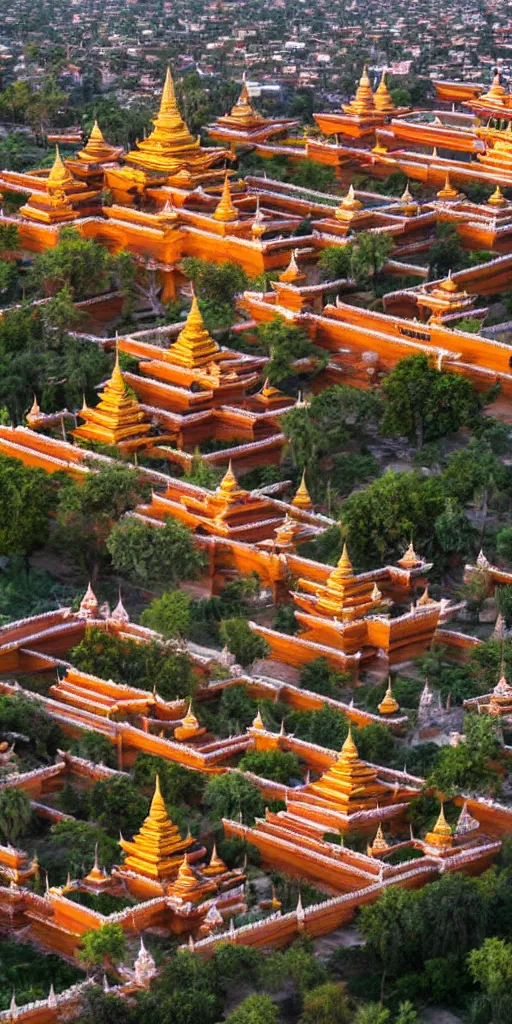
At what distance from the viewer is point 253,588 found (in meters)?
48.2

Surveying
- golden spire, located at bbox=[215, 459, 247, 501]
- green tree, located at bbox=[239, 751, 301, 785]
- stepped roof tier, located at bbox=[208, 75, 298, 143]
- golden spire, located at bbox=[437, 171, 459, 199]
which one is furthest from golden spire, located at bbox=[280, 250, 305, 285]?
green tree, located at bbox=[239, 751, 301, 785]

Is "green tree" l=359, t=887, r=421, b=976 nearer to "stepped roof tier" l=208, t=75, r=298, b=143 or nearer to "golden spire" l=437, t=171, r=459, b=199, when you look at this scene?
"golden spire" l=437, t=171, r=459, b=199

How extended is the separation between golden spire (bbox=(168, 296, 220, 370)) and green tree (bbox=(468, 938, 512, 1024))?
1873 cm

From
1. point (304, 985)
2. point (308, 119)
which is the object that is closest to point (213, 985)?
point (304, 985)

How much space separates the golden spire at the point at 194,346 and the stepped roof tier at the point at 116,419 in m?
1.73

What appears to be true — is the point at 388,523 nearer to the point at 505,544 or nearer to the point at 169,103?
the point at 505,544

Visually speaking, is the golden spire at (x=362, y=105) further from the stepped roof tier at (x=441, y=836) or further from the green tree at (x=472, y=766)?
the stepped roof tier at (x=441, y=836)

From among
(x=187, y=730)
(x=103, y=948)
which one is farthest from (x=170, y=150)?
(x=103, y=948)

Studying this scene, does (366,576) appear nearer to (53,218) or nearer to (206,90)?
(53,218)

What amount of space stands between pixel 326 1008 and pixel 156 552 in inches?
492

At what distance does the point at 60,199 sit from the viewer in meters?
62.8

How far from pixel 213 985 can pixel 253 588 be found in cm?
1167

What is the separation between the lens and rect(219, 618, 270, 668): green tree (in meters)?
46.2

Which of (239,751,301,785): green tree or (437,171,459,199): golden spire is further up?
(437,171,459,199): golden spire
